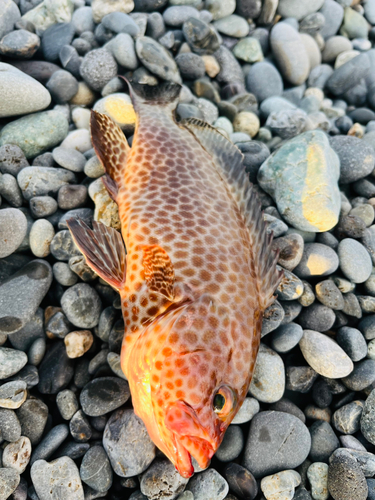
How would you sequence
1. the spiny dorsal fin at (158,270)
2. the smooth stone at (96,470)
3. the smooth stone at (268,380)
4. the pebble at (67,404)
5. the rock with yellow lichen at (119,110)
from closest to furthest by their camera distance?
the spiny dorsal fin at (158,270) → the smooth stone at (96,470) → the pebble at (67,404) → the smooth stone at (268,380) → the rock with yellow lichen at (119,110)

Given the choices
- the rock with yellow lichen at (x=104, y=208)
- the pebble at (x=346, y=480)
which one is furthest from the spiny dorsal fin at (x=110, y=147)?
the pebble at (x=346, y=480)

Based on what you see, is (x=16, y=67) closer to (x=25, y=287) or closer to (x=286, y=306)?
(x=25, y=287)

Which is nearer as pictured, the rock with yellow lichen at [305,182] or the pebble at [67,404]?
the pebble at [67,404]

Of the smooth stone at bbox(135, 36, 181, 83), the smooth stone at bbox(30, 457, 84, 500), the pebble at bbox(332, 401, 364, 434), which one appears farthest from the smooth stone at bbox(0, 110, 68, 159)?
the pebble at bbox(332, 401, 364, 434)

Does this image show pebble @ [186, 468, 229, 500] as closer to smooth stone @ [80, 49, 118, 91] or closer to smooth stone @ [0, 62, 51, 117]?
smooth stone @ [0, 62, 51, 117]

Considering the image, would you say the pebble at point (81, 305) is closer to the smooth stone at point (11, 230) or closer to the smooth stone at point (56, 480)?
the smooth stone at point (11, 230)

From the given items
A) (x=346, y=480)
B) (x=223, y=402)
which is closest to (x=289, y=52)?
(x=223, y=402)
